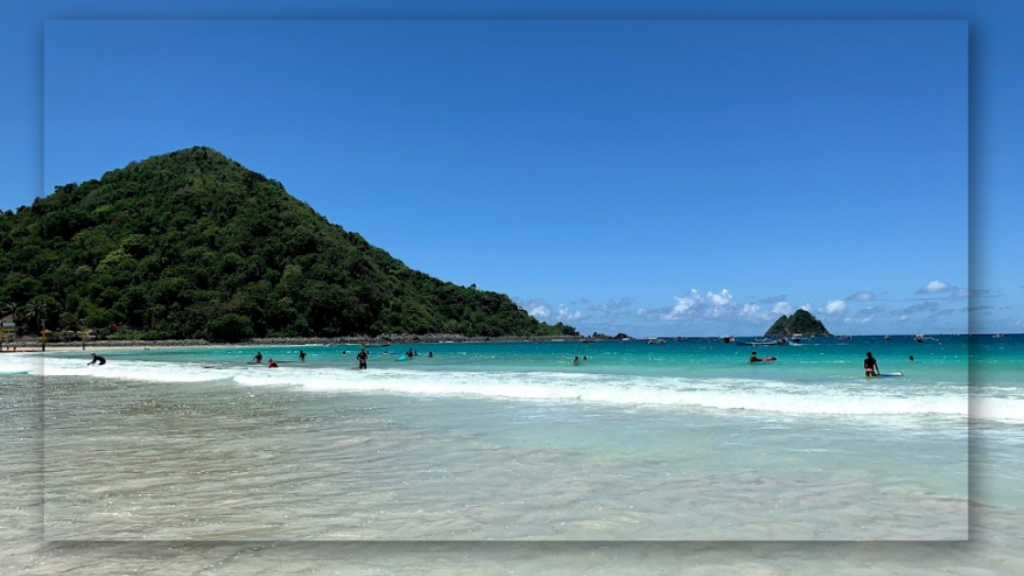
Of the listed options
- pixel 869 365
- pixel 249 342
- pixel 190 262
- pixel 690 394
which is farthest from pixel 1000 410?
pixel 190 262

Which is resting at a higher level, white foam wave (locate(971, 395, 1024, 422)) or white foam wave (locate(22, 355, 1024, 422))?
white foam wave (locate(971, 395, 1024, 422))

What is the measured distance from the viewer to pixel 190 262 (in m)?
A: 131

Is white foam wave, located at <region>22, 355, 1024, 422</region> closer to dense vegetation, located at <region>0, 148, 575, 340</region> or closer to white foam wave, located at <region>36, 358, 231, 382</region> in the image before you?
white foam wave, located at <region>36, 358, 231, 382</region>

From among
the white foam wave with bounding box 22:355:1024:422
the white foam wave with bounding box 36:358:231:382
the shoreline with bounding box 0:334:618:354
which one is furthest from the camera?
the shoreline with bounding box 0:334:618:354

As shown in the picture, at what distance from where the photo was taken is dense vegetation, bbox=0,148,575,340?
118m

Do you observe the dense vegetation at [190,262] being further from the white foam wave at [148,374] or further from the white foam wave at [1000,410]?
the white foam wave at [1000,410]

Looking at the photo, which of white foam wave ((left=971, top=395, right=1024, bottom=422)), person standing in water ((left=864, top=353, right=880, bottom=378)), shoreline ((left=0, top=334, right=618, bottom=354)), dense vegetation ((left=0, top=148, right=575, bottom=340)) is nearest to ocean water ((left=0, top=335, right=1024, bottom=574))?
white foam wave ((left=971, top=395, right=1024, bottom=422))

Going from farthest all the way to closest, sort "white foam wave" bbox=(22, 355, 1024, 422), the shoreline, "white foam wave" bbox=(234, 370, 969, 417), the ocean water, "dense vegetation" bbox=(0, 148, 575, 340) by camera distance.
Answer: "dense vegetation" bbox=(0, 148, 575, 340), the shoreline, "white foam wave" bbox=(234, 370, 969, 417), "white foam wave" bbox=(22, 355, 1024, 422), the ocean water

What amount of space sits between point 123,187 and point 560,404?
157 meters

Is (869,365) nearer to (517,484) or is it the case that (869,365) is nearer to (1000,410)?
(1000,410)

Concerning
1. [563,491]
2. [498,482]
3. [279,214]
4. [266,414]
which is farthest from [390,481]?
[279,214]

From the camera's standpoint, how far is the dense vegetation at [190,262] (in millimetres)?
117938

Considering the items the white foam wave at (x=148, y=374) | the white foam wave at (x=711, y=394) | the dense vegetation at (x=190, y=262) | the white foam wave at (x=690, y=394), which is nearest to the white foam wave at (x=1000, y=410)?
the white foam wave at (x=711, y=394)

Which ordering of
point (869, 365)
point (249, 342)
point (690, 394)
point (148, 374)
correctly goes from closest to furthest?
point (690, 394) < point (869, 365) < point (148, 374) < point (249, 342)
